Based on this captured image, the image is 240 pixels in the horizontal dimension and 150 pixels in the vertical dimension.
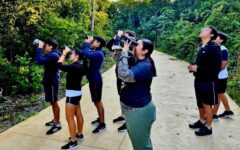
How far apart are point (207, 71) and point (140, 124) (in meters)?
2.03

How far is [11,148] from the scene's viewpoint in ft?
14.8

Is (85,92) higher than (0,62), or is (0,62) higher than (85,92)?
(0,62)

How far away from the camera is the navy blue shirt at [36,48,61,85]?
4854mm

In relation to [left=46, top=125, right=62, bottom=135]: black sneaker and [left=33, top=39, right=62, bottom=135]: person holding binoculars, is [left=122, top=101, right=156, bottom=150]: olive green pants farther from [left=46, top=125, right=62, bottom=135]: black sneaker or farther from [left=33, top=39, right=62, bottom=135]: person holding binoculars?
[left=46, top=125, right=62, bottom=135]: black sneaker

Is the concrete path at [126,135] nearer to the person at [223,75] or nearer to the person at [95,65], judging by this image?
the person at [223,75]

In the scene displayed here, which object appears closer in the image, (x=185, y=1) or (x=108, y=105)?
(x=108, y=105)

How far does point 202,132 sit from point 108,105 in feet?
8.63

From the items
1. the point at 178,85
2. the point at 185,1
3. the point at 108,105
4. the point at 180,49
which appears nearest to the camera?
the point at 108,105

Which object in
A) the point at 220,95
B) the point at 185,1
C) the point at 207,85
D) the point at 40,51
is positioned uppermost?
the point at 185,1

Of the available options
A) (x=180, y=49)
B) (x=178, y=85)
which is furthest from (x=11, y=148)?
(x=180, y=49)

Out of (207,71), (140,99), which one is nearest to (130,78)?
(140,99)

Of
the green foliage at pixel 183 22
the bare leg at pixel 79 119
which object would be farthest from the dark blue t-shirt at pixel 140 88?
the green foliage at pixel 183 22

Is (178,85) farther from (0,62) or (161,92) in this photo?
(0,62)

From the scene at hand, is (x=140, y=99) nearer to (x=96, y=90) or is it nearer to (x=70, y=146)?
(x=70, y=146)
